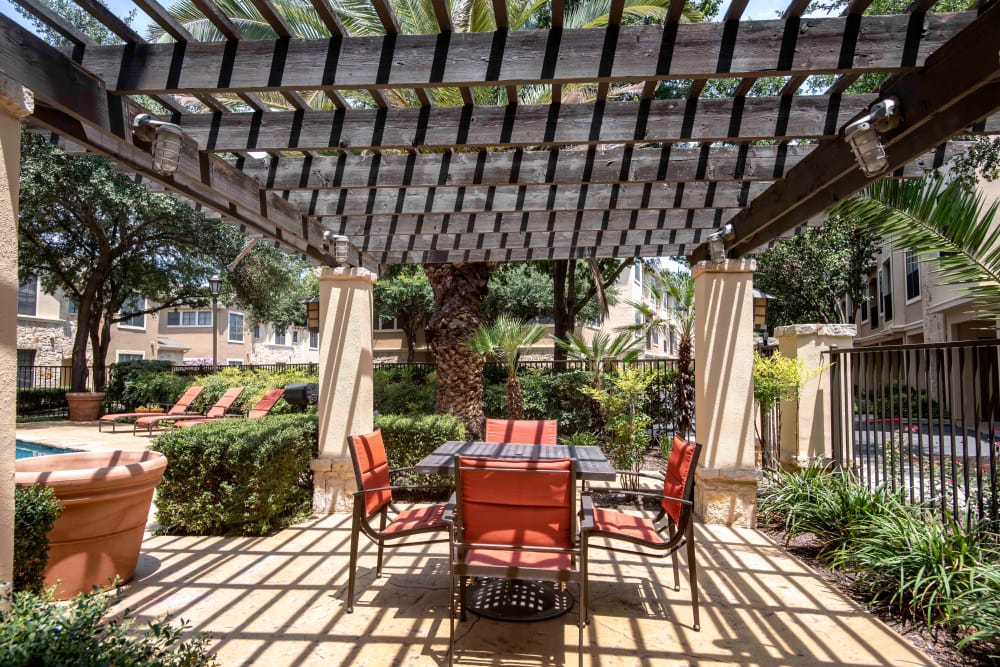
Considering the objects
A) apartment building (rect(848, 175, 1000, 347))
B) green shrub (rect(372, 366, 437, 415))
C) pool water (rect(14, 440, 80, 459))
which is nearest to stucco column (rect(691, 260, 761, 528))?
green shrub (rect(372, 366, 437, 415))

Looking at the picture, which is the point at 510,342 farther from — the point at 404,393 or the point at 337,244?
the point at 337,244

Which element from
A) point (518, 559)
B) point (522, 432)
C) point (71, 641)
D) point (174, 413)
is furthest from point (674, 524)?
point (174, 413)

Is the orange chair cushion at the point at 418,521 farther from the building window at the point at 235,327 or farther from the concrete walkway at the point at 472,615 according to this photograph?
the building window at the point at 235,327

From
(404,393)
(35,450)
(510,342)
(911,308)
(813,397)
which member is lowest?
(35,450)

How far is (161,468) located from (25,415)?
1743 centimetres

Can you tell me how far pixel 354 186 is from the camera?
468 cm

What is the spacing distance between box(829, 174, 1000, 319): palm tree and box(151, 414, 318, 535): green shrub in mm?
5176

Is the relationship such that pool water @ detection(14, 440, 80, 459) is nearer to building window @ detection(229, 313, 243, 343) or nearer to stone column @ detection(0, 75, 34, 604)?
stone column @ detection(0, 75, 34, 604)

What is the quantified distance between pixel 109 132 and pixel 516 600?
147 inches

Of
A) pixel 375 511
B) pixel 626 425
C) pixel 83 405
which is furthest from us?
pixel 83 405

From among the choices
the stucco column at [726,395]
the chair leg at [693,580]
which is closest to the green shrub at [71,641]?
the chair leg at [693,580]

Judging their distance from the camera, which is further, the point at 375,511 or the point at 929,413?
the point at 929,413

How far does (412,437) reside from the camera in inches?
266

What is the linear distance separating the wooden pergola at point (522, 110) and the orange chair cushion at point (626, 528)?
2491 millimetres
